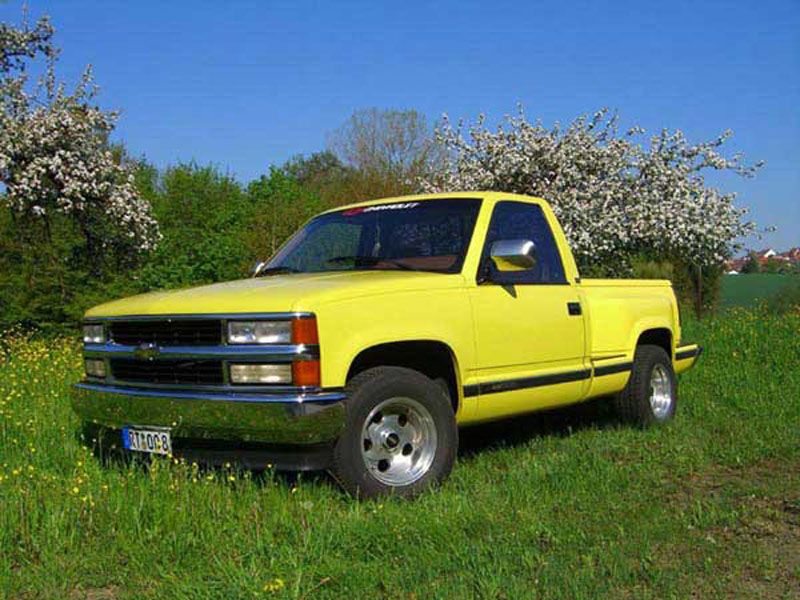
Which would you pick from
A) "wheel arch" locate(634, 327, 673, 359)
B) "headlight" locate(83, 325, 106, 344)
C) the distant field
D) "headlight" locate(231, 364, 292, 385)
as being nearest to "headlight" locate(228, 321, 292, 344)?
"headlight" locate(231, 364, 292, 385)

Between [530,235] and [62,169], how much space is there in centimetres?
1044

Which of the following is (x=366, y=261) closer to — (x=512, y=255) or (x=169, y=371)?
(x=512, y=255)

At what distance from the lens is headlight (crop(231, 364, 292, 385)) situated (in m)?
4.69

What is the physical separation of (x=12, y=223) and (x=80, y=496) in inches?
433

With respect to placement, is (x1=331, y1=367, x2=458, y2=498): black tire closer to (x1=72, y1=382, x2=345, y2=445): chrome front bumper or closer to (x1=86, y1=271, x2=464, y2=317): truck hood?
(x1=72, y1=382, x2=345, y2=445): chrome front bumper

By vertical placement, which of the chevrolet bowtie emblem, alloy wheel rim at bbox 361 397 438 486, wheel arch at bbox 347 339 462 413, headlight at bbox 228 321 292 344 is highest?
headlight at bbox 228 321 292 344

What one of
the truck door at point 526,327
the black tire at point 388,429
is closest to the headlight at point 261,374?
the black tire at point 388,429

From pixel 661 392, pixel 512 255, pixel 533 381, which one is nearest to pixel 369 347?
pixel 512 255

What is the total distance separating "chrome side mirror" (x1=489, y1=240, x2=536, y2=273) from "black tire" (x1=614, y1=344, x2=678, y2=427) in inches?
80.3

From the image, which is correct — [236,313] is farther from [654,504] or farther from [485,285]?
[654,504]

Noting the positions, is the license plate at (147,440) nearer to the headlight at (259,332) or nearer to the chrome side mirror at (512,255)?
the headlight at (259,332)

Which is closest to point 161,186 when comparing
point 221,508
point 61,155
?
point 61,155

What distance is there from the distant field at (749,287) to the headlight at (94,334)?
22.7 m

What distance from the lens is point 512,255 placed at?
567 cm
